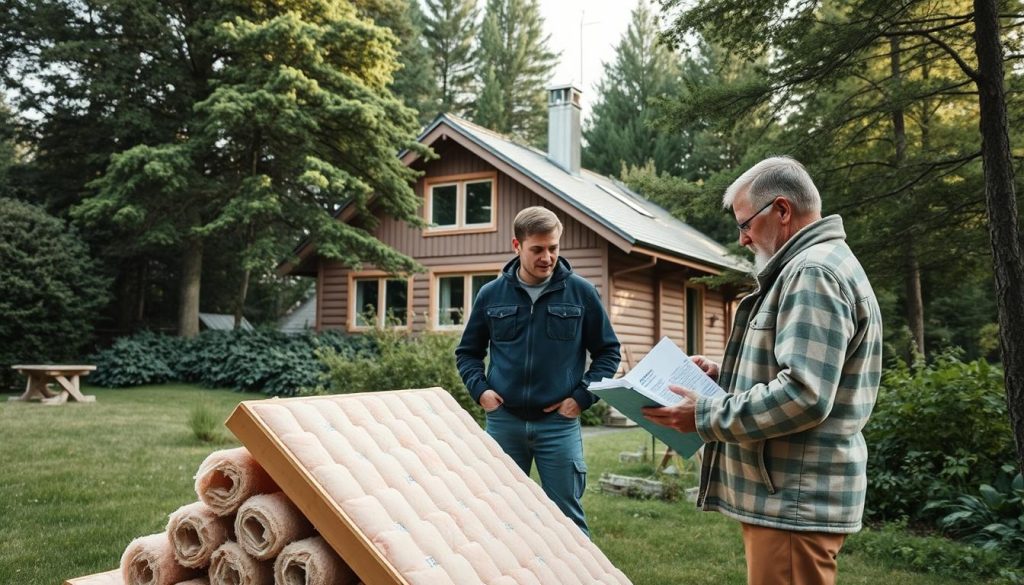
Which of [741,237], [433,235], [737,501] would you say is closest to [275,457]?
[737,501]

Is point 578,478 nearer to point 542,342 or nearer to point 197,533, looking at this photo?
point 542,342

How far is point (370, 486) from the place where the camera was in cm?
246

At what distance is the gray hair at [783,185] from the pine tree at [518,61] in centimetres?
3562

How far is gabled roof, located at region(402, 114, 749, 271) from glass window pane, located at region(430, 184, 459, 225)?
1076 millimetres

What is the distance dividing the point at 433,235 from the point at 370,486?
659 inches

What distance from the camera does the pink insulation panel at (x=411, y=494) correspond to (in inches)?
89.5

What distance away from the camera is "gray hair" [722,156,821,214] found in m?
2.26

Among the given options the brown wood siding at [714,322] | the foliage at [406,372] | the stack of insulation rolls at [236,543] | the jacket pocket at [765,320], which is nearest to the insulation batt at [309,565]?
the stack of insulation rolls at [236,543]

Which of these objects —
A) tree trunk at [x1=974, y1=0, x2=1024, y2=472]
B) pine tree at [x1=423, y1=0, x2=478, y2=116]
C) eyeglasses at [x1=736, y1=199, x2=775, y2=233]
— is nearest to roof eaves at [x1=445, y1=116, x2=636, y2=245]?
tree trunk at [x1=974, y1=0, x2=1024, y2=472]

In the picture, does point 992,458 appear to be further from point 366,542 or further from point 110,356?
point 110,356

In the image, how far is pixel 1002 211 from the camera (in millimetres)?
4543

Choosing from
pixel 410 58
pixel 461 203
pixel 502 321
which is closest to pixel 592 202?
pixel 461 203

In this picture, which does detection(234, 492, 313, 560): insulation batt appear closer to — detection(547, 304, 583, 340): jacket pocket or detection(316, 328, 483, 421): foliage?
detection(547, 304, 583, 340): jacket pocket

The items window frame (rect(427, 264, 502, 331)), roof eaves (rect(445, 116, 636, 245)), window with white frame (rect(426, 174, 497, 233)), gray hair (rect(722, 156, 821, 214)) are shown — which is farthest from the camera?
window with white frame (rect(426, 174, 497, 233))
